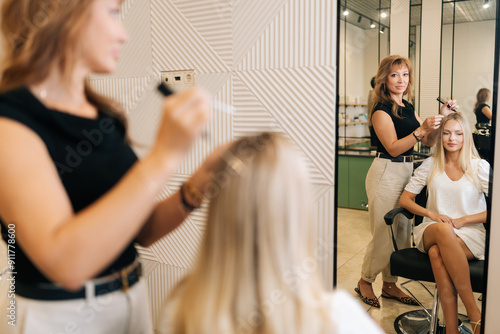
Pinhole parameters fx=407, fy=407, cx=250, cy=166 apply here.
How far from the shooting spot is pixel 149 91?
2605mm

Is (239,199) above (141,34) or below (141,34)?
below

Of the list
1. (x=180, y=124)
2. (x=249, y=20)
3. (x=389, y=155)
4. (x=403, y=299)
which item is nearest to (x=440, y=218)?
(x=389, y=155)

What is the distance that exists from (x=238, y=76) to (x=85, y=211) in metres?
1.65

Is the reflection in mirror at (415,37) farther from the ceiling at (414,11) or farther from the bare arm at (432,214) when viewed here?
the bare arm at (432,214)

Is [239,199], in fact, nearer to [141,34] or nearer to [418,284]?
[418,284]

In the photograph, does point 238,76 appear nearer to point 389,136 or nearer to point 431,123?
point 389,136

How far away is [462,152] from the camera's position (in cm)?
196

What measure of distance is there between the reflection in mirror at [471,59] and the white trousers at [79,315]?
64.7 inches

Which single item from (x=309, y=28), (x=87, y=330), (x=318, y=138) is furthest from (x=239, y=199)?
(x=309, y=28)

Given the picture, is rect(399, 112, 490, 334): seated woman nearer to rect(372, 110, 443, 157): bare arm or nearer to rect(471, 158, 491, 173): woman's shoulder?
rect(471, 158, 491, 173): woman's shoulder

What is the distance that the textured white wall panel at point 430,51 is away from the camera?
1889 mm

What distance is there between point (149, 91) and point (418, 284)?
1941mm

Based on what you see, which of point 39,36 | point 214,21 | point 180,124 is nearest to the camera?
point 180,124

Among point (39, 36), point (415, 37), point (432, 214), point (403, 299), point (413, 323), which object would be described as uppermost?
point (415, 37)
